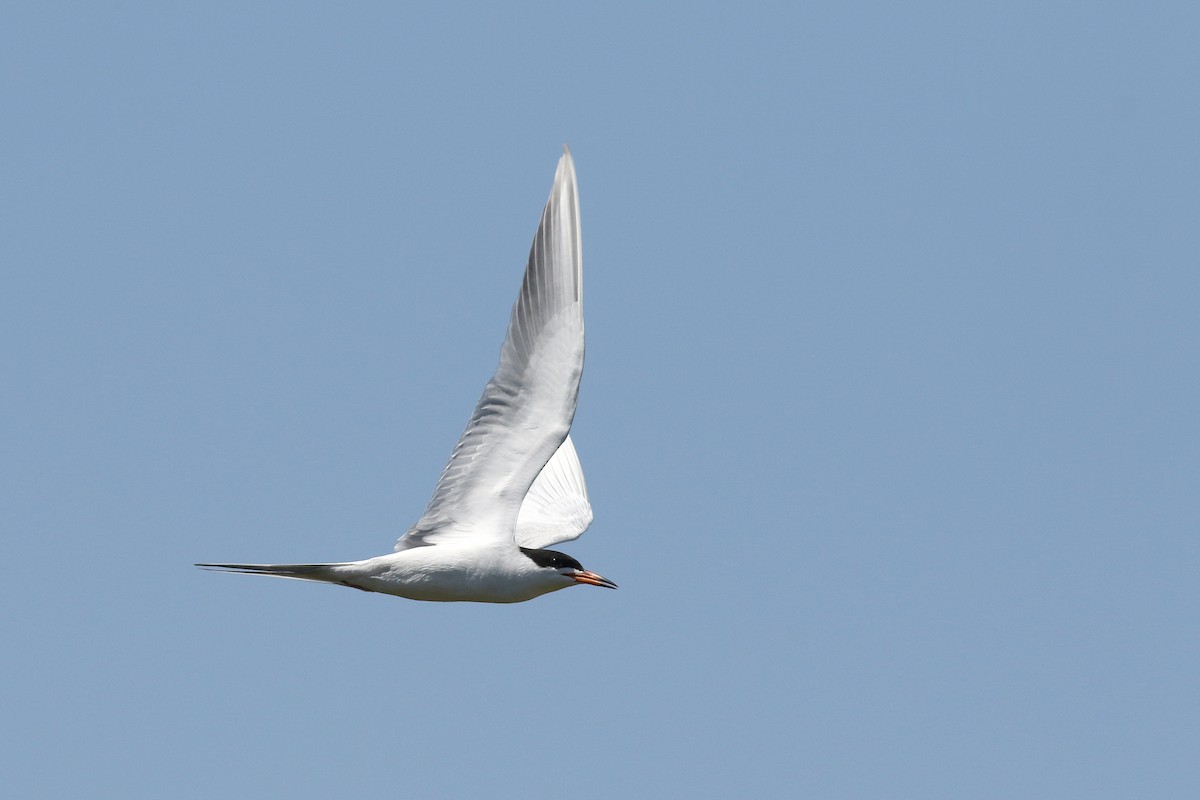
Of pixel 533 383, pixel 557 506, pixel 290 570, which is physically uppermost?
pixel 533 383

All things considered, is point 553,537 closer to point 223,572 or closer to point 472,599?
point 472,599

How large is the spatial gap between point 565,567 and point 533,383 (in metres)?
1.89

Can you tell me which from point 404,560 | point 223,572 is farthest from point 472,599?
point 223,572

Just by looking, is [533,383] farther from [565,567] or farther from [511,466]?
[565,567]

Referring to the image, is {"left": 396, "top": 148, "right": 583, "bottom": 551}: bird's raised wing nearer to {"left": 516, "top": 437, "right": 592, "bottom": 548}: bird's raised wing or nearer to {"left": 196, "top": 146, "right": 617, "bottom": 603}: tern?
{"left": 196, "top": 146, "right": 617, "bottom": 603}: tern

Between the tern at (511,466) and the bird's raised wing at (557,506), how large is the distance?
1.86 m

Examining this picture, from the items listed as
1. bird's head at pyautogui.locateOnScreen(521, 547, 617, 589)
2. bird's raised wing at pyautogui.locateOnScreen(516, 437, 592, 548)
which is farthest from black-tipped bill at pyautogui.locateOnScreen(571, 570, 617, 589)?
bird's raised wing at pyautogui.locateOnScreen(516, 437, 592, 548)

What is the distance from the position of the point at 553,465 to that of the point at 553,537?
113 centimetres

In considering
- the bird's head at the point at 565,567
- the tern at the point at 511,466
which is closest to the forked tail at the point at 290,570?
the tern at the point at 511,466

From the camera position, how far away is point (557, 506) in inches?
622

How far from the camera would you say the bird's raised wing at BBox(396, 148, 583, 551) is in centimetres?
1216

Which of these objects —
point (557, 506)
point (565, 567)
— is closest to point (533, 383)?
point (565, 567)

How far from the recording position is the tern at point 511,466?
12188 mm

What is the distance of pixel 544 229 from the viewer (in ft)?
40.1
